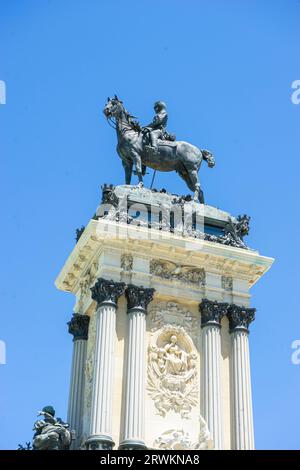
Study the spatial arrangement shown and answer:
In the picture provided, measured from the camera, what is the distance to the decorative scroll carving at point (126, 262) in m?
31.8

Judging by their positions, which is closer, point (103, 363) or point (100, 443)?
point (100, 443)

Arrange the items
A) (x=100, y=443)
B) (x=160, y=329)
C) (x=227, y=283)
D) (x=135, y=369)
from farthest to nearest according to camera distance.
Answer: (x=227, y=283) < (x=160, y=329) < (x=135, y=369) < (x=100, y=443)

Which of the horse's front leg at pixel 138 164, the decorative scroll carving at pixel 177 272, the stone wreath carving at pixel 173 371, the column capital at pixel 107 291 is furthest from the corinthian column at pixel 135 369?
the horse's front leg at pixel 138 164

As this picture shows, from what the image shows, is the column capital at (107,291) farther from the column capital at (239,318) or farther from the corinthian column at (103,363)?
the column capital at (239,318)

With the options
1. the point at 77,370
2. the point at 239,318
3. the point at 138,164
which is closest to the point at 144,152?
the point at 138,164

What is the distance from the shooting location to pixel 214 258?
32844 mm

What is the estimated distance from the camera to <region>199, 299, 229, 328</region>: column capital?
31987 millimetres

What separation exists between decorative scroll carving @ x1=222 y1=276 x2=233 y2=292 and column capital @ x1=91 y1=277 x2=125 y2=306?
4007 millimetres

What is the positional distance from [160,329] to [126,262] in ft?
8.30

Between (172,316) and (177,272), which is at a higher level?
(177,272)

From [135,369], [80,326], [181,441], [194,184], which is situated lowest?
[181,441]

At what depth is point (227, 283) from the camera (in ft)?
109

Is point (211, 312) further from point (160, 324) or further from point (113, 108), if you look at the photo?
point (113, 108)
